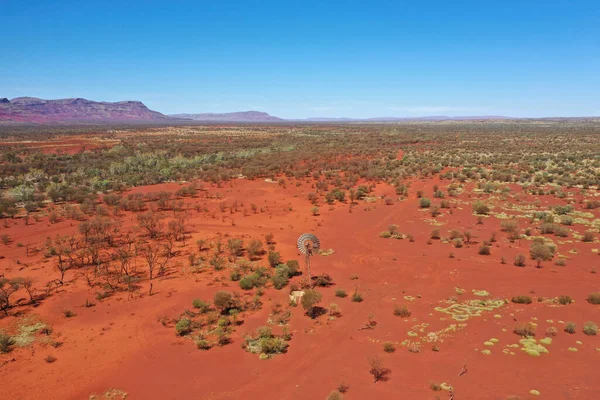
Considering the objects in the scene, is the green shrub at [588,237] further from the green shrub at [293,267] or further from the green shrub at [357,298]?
the green shrub at [293,267]

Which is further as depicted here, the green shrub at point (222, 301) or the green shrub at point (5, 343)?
the green shrub at point (222, 301)

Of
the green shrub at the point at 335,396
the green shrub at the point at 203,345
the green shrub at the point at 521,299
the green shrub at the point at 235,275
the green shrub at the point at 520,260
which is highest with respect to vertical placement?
the green shrub at the point at 520,260

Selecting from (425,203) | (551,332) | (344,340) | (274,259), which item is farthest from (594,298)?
(425,203)

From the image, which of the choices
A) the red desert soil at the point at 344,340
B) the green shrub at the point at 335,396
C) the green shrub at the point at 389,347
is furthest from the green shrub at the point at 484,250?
the green shrub at the point at 335,396

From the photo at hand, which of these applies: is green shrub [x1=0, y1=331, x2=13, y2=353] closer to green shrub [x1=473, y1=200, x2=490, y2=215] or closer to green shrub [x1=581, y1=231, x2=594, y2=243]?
green shrub [x1=581, y1=231, x2=594, y2=243]

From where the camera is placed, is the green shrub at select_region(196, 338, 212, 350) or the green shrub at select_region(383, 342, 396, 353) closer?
the green shrub at select_region(383, 342, 396, 353)

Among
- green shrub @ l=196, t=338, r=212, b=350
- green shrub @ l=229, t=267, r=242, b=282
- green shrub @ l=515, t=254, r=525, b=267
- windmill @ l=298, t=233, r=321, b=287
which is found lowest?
green shrub @ l=196, t=338, r=212, b=350

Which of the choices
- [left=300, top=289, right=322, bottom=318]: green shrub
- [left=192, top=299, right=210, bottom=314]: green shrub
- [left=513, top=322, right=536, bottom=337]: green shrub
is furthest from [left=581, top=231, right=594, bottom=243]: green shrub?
[left=192, top=299, right=210, bottom=314]: green shrub

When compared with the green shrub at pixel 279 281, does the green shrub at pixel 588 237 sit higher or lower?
higher

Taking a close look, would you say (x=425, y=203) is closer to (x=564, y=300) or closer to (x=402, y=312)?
(x=564, y=300)
